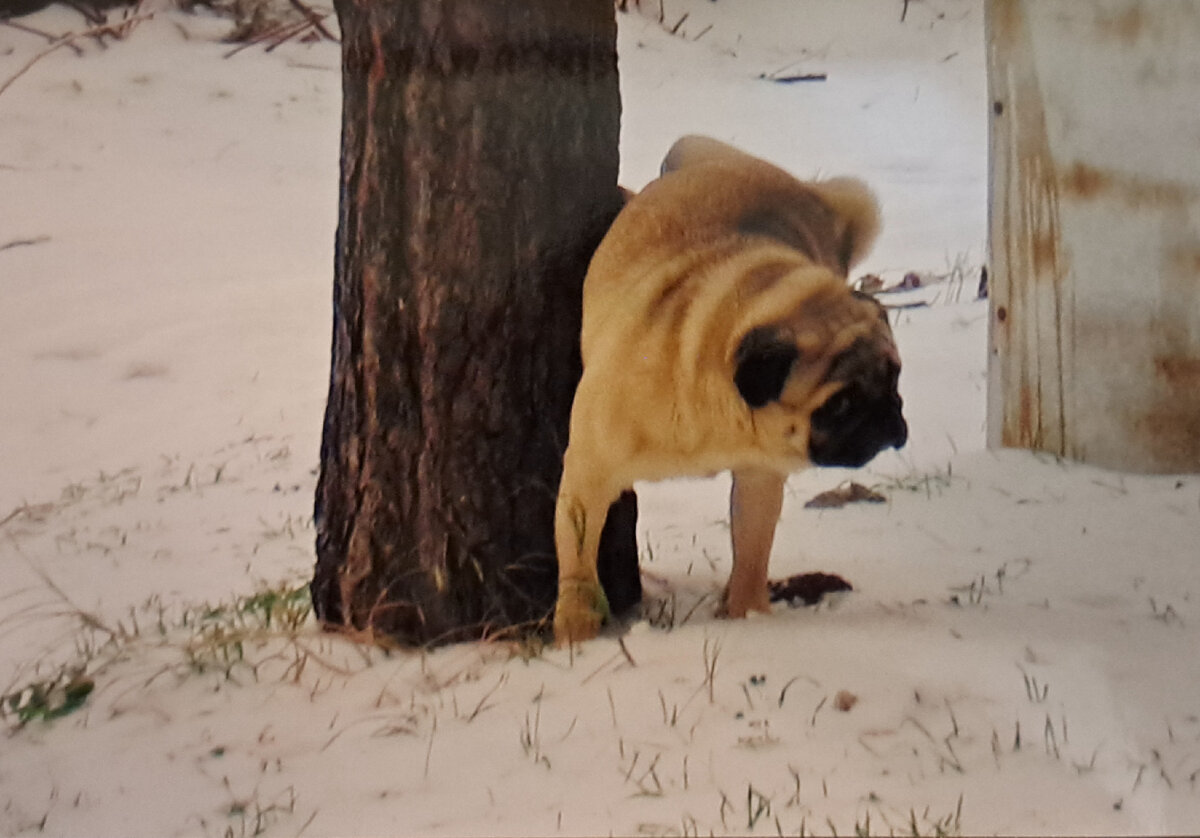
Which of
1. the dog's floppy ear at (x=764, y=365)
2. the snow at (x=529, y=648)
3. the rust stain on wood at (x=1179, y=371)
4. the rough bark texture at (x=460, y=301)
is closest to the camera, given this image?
the snow at (x=529, y=648)

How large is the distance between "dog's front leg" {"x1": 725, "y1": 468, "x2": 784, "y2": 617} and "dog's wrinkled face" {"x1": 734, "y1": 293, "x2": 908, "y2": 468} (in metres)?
0.32

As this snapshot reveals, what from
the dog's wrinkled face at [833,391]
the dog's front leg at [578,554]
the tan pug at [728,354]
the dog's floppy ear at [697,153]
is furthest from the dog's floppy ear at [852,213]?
the dog's front leg at [578,554]

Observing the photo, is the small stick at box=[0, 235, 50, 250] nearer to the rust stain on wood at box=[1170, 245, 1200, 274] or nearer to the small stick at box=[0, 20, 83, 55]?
the small stick at box=[0, 20, 83, 55]

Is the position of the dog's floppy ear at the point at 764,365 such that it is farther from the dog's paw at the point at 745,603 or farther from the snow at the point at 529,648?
the dog's paw at the point at 745,603

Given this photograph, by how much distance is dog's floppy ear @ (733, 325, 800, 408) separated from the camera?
184 centimetres

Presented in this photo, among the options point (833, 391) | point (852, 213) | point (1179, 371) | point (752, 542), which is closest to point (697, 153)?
point (852, 213)

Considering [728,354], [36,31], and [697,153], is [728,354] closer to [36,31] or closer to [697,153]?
[697,153]

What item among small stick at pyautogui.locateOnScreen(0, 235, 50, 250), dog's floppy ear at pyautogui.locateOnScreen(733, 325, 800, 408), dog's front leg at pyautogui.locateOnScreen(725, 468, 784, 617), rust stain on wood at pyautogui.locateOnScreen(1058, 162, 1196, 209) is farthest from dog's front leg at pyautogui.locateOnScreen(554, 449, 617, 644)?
rust stain on wood at pyautogui.locateOnScreen(1058, 162, 1196, 209)

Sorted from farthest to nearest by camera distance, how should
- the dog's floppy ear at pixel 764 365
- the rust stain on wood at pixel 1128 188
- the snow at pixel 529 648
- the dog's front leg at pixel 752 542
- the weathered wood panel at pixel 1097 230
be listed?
the rust stain on wood at pixel 1128 188 < the weathered wood panel at pixel 1097 230 < the dog's front leg at pixel 752 542 < the dog's floppy ear at pixel 764 365 < the snow at pixel 529 648

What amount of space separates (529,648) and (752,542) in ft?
1.46

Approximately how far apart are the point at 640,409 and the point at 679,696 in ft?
1.50

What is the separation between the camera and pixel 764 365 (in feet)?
6.04

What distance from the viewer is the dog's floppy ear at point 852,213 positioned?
208 cm

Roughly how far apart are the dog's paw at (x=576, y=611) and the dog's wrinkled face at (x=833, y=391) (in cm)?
47
